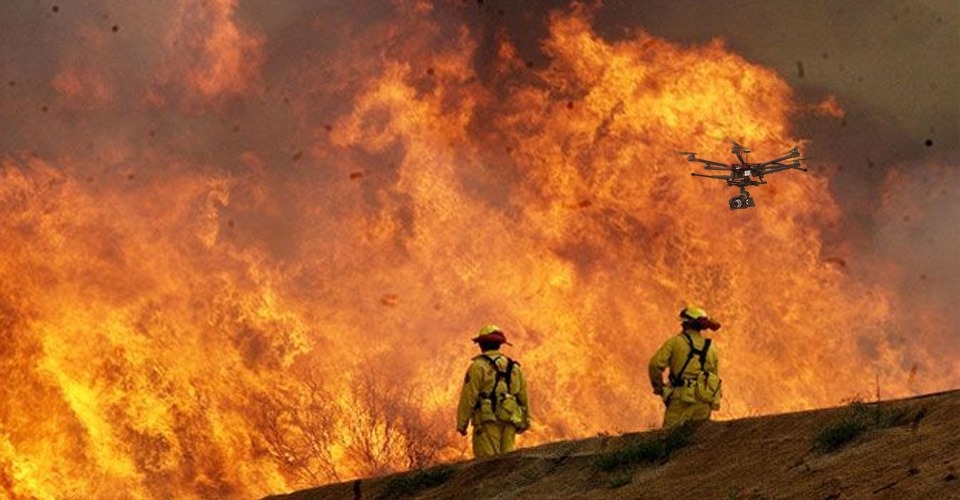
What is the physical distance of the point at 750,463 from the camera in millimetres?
12477

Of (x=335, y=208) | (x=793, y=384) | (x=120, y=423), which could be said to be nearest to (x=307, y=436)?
(x=120, y=423)

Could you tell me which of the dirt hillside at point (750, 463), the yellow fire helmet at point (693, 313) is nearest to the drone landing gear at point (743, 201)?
the yellow fire helmet at point (693, 313)

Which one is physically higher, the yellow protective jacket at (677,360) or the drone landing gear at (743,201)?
the drone landing gear at (743,201)

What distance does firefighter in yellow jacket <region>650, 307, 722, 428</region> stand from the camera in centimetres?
1642

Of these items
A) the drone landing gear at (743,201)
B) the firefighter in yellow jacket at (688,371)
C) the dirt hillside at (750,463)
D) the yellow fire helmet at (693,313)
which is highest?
the drone landing gear at (743,201)

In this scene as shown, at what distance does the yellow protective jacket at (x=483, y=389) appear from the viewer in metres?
16.8

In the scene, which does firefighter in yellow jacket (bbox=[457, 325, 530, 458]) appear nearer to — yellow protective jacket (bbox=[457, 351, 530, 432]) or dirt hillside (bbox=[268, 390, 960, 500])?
yellow protective jacket (bbox=[457, 351, 530, 432])

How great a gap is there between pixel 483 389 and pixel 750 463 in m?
4.87

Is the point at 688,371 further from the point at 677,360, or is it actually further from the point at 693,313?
the point at 693,313

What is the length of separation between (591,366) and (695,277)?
4.30 meters

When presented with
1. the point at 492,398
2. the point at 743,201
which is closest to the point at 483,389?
the point at 492,398

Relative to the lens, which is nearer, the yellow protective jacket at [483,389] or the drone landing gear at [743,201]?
the yellow protective jacket at [483,389]

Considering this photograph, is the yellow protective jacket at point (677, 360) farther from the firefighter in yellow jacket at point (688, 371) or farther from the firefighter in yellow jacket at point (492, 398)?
the firefighter in yellow jacket at point (492, 398)

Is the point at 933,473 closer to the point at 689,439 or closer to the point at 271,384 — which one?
the point at 689,439
